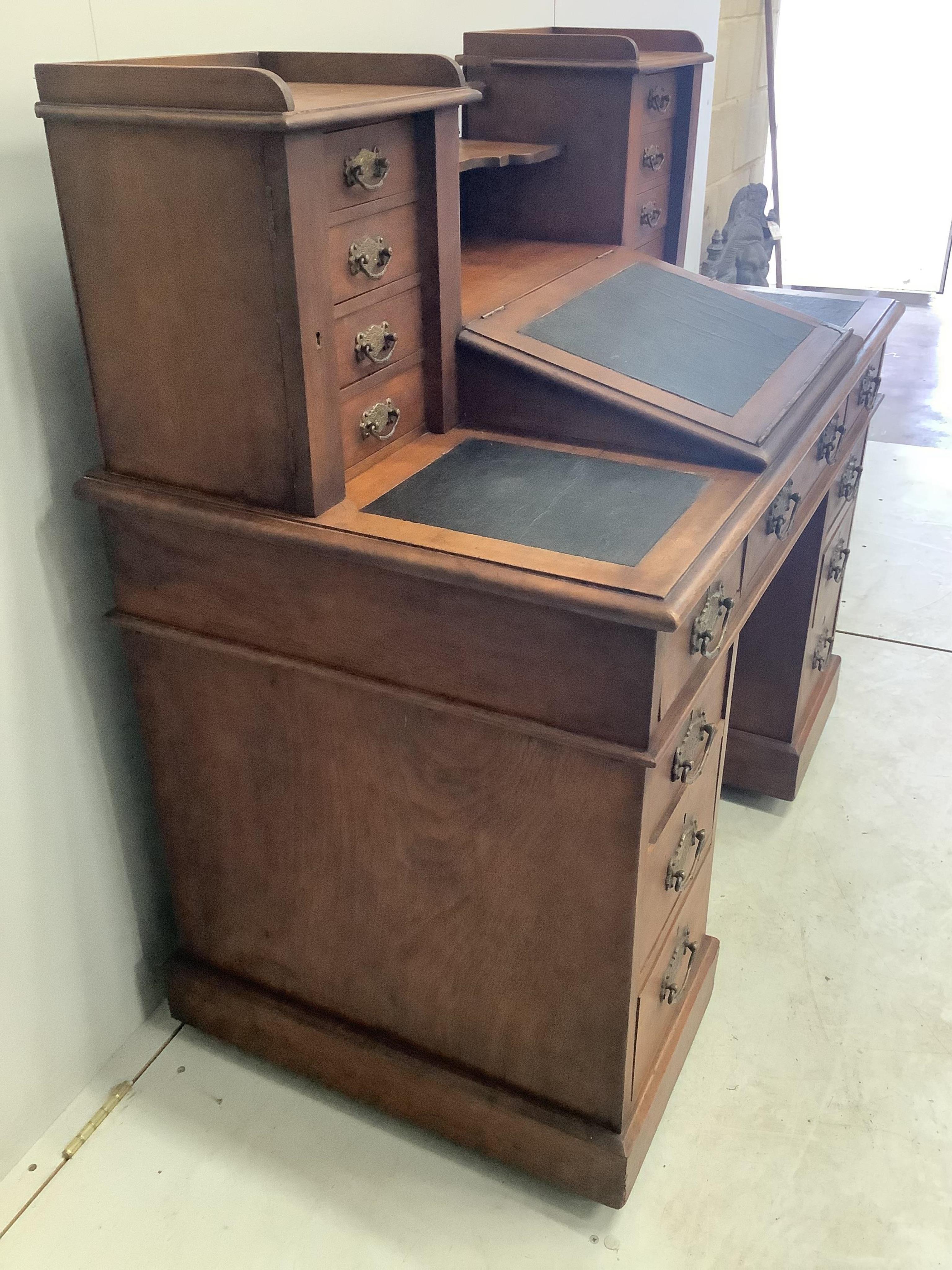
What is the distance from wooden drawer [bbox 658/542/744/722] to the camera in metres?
1.15

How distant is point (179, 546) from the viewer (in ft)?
4.38

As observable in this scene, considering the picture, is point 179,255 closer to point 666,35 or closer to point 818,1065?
point 666,35

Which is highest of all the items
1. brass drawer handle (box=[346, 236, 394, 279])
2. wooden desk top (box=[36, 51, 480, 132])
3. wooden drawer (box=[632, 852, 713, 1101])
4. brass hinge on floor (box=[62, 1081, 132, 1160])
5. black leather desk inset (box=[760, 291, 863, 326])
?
wooden desk top (box=[36, 51, 480, 132])

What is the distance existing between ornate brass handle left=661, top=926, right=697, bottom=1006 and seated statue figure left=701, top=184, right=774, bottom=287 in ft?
11.1

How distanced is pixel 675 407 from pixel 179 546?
0.64 meters

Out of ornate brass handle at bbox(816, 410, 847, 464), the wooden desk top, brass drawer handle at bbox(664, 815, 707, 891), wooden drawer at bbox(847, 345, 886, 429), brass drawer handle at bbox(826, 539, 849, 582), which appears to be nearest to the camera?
the wooden desk top

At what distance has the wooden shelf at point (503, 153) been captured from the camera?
160 cm

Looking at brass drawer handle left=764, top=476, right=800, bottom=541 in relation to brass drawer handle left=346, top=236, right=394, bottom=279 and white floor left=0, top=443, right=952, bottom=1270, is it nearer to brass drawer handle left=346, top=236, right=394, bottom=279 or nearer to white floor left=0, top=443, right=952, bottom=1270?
brass drawer handle left=346, top=236, right=394, bottom=279

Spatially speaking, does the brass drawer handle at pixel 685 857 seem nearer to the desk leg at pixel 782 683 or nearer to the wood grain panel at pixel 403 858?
the wood grain panel at pixel 403 858

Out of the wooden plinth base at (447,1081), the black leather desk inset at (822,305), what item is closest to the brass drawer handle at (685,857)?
the wooden plinth base at (447,1081)

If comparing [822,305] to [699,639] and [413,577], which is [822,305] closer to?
[699,639]

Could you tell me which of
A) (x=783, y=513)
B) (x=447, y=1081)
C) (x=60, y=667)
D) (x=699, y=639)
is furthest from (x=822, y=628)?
(x=60, y=667)

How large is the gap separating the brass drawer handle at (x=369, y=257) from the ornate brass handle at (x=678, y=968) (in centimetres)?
99

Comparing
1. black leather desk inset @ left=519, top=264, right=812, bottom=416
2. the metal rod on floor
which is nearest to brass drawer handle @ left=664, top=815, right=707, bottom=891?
black leather desk inset @ left=519, top=264, right=812, bottom=416
